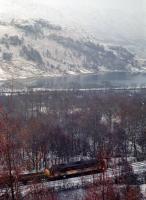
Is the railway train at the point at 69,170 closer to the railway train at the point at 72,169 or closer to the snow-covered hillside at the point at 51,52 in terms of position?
the railway train at the point at 72,169

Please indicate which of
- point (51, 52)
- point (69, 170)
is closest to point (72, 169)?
point (69, 170)

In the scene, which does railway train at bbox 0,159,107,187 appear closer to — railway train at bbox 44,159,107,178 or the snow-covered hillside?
railway train at bbox 44,159,107,178

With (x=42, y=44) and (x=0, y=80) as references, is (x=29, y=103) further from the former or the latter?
(x=42, y=44)

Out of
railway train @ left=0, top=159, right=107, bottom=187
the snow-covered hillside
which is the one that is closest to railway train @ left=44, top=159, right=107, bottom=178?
railway train @ left=0, top=159, right=107, bottom=187

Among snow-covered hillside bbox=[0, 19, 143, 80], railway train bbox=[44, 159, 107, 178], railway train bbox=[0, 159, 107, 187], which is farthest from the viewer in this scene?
snow-covered hillside bbox=[0, 19, 143, 80]

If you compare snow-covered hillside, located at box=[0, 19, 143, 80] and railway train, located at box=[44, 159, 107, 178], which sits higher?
snow-covered hillside, located at box=[0, 19, 143, 80]

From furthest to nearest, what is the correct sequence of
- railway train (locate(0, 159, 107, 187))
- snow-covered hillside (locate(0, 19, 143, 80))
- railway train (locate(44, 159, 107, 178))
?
snow-covered hillside (locate(0, 19, 143, 80)), railway train (locate(44, 159, 107, 178)), railway train (locate(0, 159, 107, 187))

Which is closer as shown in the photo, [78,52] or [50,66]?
[50,66]

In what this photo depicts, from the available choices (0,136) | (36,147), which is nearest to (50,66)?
(36,147)
